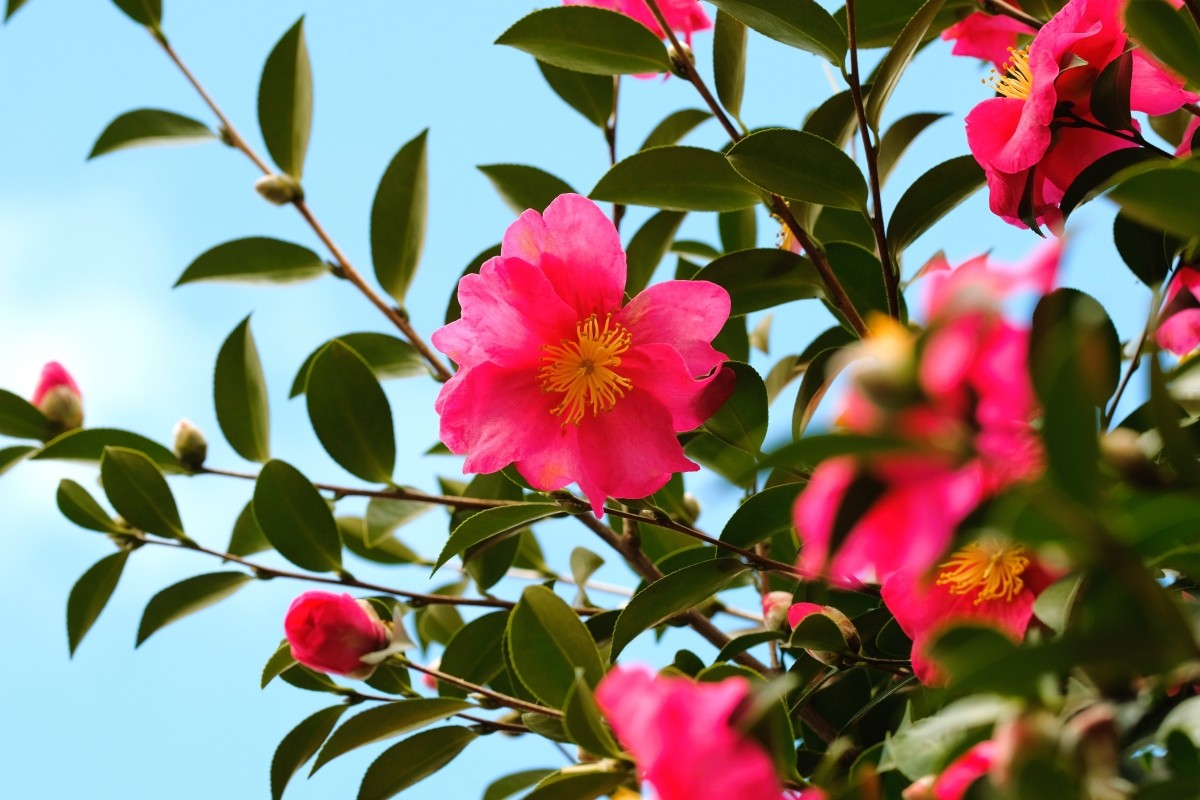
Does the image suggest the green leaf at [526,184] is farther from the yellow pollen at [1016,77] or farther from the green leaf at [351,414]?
the yellow pollen at [1016,77]

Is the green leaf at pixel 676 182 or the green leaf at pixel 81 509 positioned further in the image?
the green leaf at pixel 81 509

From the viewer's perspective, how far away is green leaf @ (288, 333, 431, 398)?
1.19 meters

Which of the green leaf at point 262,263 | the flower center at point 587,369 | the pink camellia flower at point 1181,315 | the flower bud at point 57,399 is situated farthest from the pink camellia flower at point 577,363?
the flower bud at point 57,399

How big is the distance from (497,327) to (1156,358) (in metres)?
0.47

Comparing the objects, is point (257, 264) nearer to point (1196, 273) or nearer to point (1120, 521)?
point (1196, 273)

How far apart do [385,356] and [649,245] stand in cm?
31

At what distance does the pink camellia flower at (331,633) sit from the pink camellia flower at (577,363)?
0.51 feet

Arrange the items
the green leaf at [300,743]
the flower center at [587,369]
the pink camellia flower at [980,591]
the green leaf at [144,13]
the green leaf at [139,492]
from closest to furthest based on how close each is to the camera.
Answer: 1. the pink camellia flower at [980,591]
2. the flower center at [587,369]
3. the green leaf at [300,743]
4. the green leaf at [139,492]
5. the green leaf at [144,13]

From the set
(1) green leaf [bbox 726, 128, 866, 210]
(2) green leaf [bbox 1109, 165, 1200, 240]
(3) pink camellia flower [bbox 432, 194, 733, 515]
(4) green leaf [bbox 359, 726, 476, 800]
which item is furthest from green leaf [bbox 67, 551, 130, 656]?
(2) green leaf [bbox 1109, 165, 1200, 240]

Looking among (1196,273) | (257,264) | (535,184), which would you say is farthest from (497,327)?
(257,264)

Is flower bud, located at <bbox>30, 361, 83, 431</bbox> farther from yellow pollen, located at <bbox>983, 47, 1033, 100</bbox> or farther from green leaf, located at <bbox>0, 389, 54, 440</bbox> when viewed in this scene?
yellow pollen, located at <bbox>983, 47, 1033, 100</bbox>

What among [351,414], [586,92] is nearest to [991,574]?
[351,414]

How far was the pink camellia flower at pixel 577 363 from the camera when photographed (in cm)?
78

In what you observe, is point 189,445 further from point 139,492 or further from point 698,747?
point 698,747
